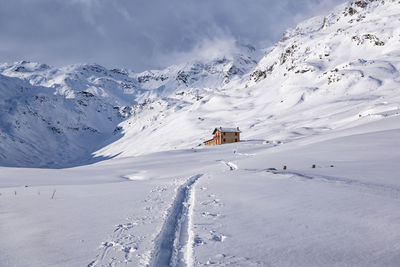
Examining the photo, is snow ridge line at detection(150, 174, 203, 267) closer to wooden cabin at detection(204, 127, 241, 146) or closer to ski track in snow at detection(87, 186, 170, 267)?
ski track in snow at detection(87, 186, 170, 267)

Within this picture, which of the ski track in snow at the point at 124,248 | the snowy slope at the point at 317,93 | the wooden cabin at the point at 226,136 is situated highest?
the snowy slope at the point at 317,93

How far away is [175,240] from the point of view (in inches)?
251

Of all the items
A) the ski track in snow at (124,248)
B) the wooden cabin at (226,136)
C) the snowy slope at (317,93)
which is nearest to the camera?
the ski track in snow at (124,248)

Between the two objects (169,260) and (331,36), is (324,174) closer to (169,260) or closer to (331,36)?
(169,260)

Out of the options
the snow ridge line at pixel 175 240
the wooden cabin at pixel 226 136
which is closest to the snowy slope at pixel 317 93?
the wooden cabin at pixel 226 136

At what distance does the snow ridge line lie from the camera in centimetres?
535

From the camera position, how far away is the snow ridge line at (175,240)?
17.5ft

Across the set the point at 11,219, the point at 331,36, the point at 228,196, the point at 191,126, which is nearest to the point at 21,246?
the point at 11,219

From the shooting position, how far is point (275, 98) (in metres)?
150

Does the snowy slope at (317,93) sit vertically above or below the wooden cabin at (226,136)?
above

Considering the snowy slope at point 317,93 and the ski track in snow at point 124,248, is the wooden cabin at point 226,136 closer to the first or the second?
the snowy slope at point 317,93

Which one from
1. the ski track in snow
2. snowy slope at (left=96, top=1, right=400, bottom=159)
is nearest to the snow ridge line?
the ski track in snow

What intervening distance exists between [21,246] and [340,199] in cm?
949

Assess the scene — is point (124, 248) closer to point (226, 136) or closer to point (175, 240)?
point (175, 240)
